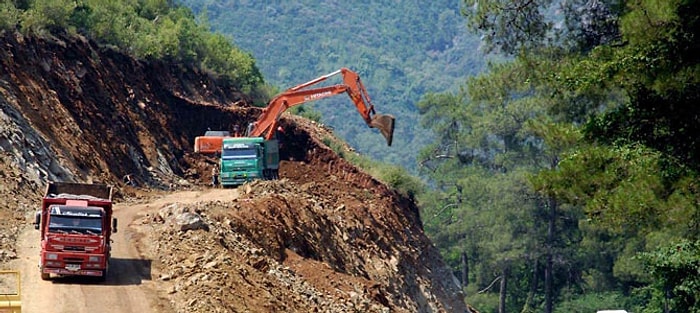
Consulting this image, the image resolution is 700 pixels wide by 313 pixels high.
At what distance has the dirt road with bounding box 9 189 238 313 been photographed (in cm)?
3331

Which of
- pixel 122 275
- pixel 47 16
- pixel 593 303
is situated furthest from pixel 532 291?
pixel 122 275

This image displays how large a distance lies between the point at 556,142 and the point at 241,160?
27336 mm

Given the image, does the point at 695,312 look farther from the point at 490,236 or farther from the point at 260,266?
the point at 490,236

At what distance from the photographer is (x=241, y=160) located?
59.0 meters

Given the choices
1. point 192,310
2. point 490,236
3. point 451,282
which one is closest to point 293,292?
point 192,310

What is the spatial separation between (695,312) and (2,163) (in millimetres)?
26493

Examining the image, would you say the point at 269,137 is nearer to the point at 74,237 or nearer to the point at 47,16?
the point at 47,16

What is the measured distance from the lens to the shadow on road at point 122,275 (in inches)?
1417

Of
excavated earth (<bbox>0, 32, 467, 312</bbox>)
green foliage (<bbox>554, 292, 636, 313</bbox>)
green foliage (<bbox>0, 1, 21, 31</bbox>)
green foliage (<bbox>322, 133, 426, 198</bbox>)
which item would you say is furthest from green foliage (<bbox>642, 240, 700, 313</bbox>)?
green foliage (<bbox>554, 292, 636, 313</bbox>)

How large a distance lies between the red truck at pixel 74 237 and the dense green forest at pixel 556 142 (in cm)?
1149

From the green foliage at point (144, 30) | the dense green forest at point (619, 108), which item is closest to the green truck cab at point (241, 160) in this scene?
the green foliage at point (144, 30)

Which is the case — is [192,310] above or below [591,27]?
below

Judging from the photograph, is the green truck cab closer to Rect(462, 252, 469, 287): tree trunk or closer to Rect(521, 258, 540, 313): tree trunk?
Rect(521, 258, 540, 313): tree trunk

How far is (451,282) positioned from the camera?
216 ft
